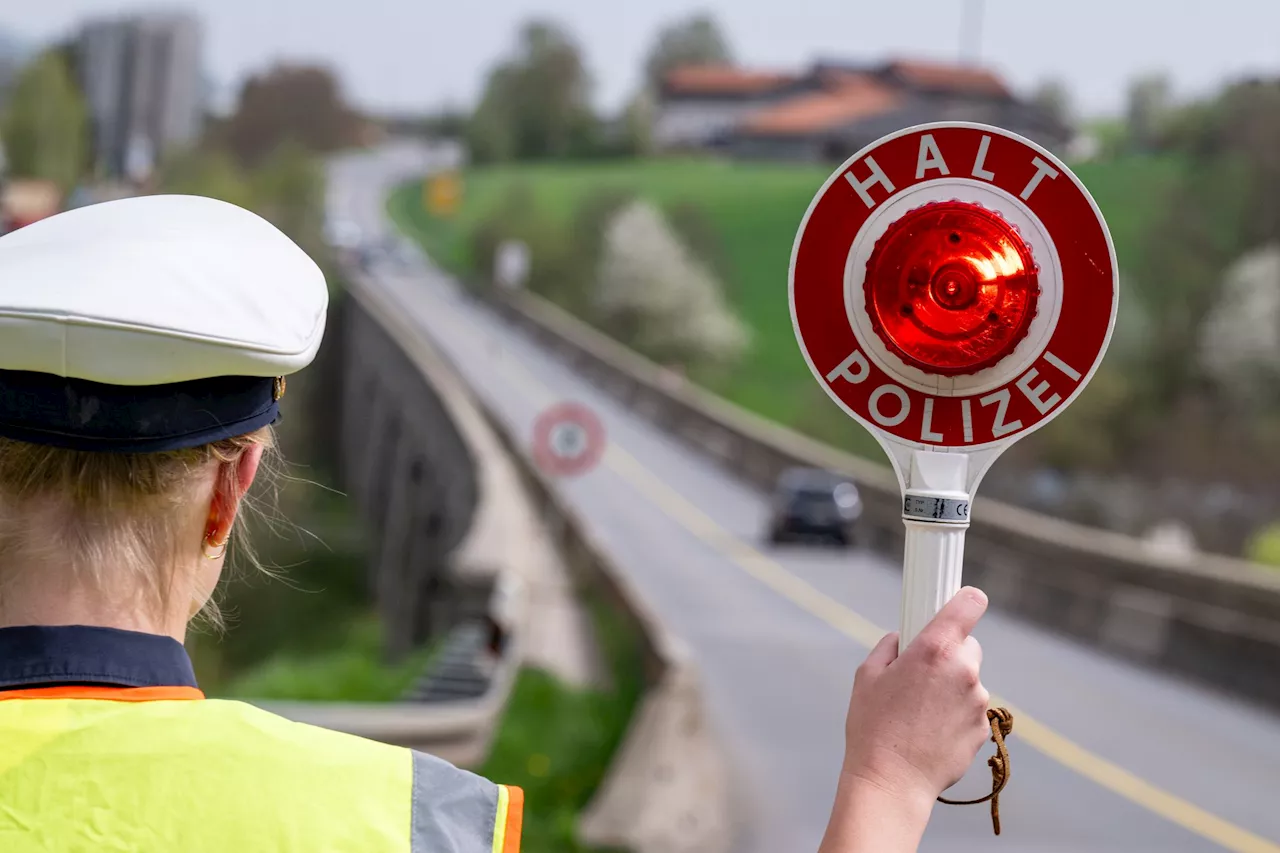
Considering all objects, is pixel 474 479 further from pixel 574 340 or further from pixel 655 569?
pixel 574 340

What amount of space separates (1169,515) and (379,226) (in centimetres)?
7682

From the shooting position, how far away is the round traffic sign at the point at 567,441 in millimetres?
21125

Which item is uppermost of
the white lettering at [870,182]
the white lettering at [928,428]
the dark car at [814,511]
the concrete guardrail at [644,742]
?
the white lettering at [870,182]

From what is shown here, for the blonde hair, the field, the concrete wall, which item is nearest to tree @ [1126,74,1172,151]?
the field

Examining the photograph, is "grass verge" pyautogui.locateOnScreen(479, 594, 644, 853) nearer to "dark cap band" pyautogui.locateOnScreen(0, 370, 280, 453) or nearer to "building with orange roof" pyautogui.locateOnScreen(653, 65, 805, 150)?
"dark cap band" pyautogui.locateOnScreen(0, 370, 280, 453)

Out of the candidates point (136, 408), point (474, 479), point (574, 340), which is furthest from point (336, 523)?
point (136, 408)

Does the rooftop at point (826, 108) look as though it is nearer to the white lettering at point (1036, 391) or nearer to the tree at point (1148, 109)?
the tree at point (1148, 109)

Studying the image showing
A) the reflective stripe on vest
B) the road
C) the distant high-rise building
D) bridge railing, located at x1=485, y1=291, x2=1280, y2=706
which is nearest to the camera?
the reflective stripe on vest

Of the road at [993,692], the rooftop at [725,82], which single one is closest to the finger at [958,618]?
the road at [993,692]

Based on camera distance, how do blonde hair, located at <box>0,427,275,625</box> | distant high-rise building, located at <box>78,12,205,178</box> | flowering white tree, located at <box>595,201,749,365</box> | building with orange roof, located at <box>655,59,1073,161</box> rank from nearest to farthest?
blonde hair, located at <box>0,427,275,625</box>
flowering white tree, located at <box>595,201,749,365</box>
distant high-rise building, located at <box>78,12,205,178</box>
building with orange roof, located at <box>655,59,1073,161</box>

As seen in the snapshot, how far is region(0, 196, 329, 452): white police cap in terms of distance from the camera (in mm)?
1482

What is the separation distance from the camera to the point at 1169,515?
5944 cm

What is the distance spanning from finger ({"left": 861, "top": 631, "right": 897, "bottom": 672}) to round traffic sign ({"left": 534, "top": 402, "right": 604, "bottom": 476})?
19.3 m

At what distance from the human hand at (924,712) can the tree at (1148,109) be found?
7966cm
